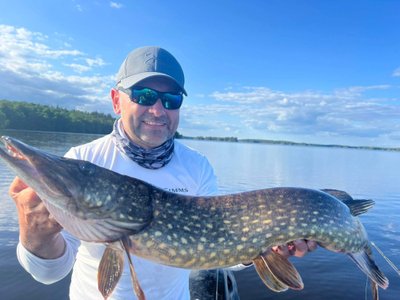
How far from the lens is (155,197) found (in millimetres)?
2498

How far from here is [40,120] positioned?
244ft

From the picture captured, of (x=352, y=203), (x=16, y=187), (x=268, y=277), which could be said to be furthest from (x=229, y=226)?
(x=16, y=187)

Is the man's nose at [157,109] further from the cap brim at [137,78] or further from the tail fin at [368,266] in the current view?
the tail fin at [368,266]

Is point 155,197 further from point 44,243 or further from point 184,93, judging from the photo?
point 184,93

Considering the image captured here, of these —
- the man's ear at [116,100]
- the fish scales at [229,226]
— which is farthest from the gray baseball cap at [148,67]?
the fish scales at [229,226]

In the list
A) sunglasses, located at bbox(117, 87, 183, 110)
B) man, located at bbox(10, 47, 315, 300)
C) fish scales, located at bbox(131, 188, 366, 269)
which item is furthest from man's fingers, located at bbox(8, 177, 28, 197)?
sunglasses, located at bbox(117, 87, 183, 110)

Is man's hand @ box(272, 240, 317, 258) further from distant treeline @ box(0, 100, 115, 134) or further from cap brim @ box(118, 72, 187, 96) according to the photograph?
distant treeline @ box(0, 100, 115, 134)

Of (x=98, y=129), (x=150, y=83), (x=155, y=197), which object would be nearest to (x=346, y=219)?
(x=155, y=197)

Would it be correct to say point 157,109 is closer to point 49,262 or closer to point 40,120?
point 49,262

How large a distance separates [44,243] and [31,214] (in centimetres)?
27

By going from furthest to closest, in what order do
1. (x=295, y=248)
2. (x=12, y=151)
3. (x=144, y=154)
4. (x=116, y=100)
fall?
(x=116, y=100)
(x=144, y=154)
(x=295, y=248)
(x=12, y=151)

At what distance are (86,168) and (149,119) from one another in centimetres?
91

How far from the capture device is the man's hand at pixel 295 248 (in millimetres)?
2826

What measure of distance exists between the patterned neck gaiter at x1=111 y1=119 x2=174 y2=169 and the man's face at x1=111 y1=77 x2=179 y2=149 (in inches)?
3.2
